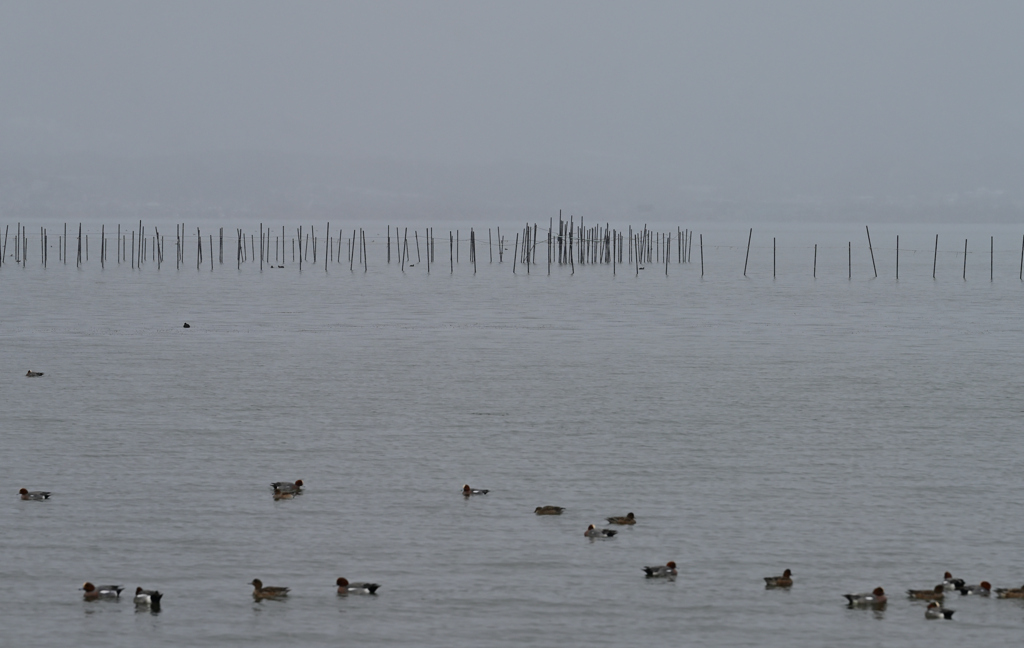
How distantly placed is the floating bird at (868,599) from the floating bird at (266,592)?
704cm

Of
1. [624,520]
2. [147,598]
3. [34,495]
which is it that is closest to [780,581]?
[624,520]

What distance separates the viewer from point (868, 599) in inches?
611

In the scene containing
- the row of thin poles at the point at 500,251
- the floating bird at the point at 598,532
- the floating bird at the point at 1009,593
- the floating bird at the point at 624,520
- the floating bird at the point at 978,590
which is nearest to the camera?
the floating bird at the point at 1009,593

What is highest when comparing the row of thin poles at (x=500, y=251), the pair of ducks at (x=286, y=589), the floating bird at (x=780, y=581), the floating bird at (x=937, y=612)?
the row of thin poles at (x=500, y=251)

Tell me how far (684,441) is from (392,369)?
13.7 m

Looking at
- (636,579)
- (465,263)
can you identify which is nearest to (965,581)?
(636,579)

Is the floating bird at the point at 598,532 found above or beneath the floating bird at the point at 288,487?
beneath

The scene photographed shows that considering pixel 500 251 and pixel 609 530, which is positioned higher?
pixel 500 251

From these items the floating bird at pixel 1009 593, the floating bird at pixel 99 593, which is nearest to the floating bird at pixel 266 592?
the floating bird at pixel 99 593

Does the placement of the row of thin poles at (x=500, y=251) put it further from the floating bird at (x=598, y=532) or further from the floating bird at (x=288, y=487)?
the floating bird at (x=598, y=532)

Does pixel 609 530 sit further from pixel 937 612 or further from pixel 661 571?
pixel 937 612

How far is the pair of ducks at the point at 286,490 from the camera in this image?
67.3 feet

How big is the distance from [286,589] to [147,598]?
168 cm

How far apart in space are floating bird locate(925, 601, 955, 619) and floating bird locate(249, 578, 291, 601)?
790cm
